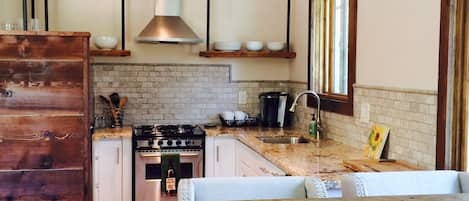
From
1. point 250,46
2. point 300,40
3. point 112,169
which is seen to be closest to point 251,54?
point 250,46

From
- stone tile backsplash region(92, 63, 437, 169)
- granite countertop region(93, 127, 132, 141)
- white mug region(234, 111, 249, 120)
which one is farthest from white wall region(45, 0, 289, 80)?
granite countertop region(93, 127, 132, 141)

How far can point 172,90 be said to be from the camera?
516cm

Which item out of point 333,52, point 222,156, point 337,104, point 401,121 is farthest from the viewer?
point 222,156

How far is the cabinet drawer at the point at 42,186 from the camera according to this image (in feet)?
13.7

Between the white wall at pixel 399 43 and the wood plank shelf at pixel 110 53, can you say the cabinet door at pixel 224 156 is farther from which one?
the white wall at pixel 399 43

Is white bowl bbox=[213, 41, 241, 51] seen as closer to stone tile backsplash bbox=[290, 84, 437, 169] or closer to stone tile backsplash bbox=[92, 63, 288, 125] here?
stone tile backsplash bbox=[92, 63, 288, 125]

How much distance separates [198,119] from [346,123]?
5.66ft

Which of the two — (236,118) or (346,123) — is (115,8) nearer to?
(236,118)

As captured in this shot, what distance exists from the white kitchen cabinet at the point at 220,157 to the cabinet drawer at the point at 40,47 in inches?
51.6

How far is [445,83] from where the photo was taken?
8.84ft

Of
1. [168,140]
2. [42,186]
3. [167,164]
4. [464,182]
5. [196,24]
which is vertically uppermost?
[196,24]

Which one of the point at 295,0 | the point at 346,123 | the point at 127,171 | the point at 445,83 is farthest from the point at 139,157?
the point at 445,83

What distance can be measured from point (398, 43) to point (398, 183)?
3.99 ft

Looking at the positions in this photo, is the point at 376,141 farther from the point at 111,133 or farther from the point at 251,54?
the point at 111,133
